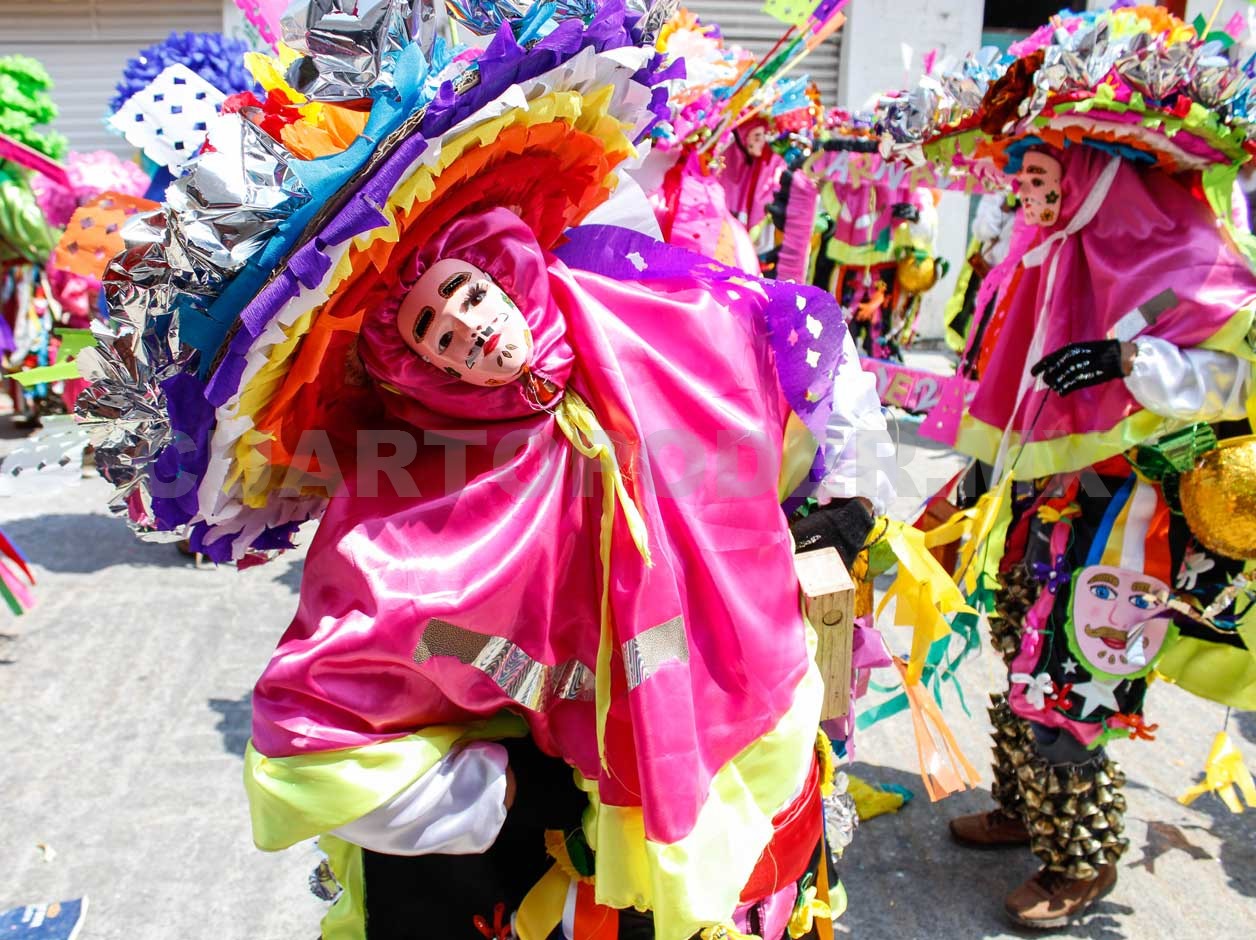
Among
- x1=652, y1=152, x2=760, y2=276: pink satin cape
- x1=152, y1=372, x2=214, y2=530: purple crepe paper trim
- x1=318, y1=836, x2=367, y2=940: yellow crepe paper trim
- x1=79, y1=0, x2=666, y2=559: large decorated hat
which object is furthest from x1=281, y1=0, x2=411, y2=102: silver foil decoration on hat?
x1=652, y1=152, x2=760, y2=276: pink satin cape

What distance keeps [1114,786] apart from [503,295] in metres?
2.10

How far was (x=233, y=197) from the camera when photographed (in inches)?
43.3

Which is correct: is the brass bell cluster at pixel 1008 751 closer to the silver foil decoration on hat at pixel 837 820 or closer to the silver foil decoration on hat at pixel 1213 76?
the silver foil decoration on hat at pixel 837 820

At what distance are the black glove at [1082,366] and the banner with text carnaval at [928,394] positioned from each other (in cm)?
36

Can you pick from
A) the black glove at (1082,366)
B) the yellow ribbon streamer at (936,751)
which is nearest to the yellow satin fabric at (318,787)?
the yellow ribbon streamer at (936,751)

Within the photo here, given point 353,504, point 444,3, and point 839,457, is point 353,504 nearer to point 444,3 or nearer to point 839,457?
point 444,3

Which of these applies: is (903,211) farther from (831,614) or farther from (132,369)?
(132,369)

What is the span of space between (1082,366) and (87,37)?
11481 millimetres

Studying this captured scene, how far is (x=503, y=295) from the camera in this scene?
1.37 m

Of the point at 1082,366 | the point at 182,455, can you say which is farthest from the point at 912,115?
the point at 182,455

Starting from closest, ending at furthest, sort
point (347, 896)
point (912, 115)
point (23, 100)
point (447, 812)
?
point (447, 812) → point (347, 896) → point (912, 115) → point (23, 100)

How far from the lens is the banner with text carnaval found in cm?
278

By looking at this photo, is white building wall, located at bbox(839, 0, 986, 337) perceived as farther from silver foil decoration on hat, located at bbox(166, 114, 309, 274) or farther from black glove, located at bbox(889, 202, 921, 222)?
silver foil decoration on hat, located at bbox(166, 114, 309, 274)

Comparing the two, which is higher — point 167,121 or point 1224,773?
point 167,121
